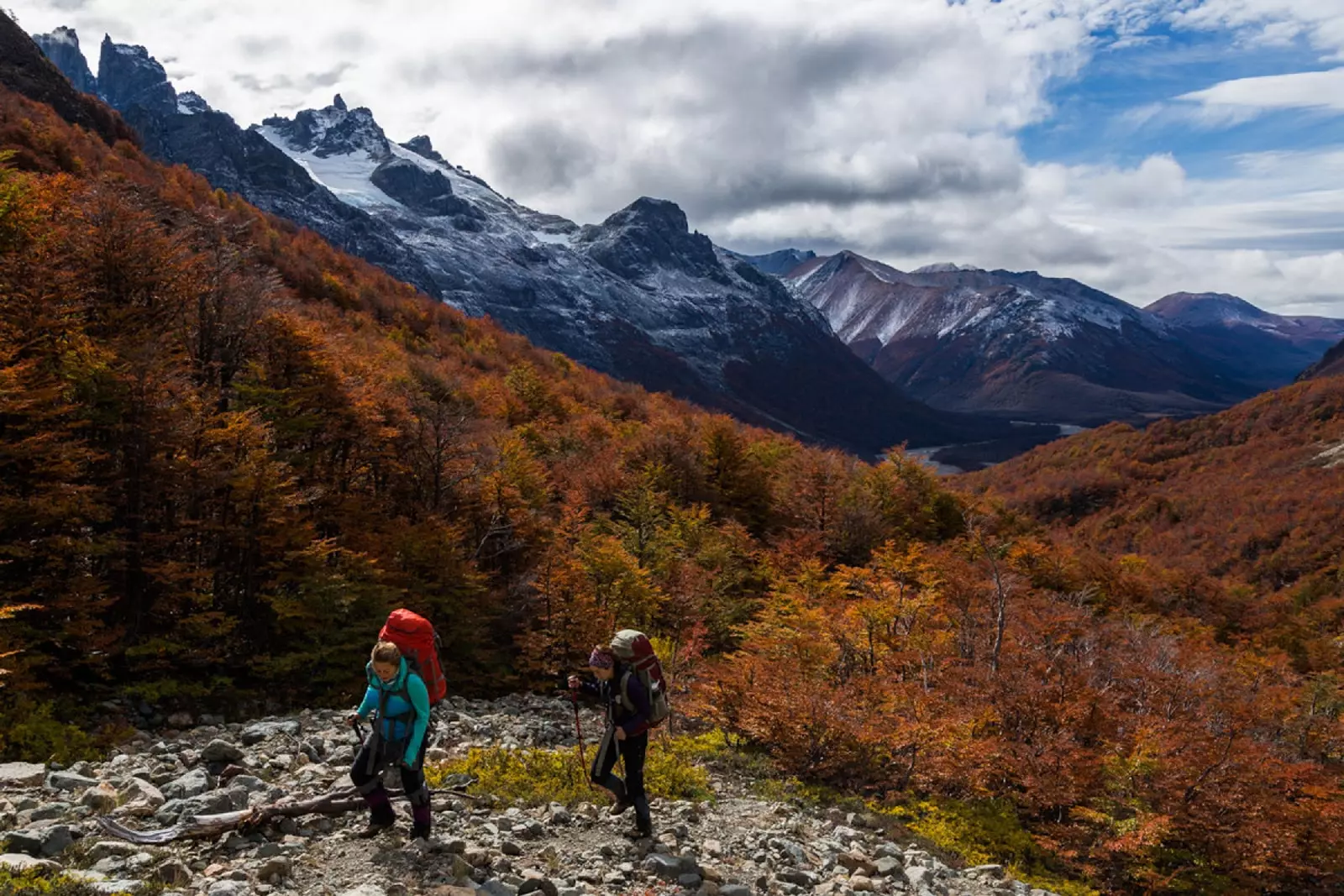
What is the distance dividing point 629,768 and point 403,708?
2491mm

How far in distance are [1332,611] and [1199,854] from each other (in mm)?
71767

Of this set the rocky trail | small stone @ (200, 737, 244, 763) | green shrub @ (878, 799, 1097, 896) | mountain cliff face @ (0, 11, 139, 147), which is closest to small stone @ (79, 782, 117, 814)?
the rocky trail

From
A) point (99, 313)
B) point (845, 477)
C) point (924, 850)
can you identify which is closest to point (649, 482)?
point (845, 477)

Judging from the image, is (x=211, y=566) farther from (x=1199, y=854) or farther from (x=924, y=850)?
(x=1199, y=854)

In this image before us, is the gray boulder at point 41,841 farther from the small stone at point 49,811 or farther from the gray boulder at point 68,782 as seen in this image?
the gray boulder at point 68,782

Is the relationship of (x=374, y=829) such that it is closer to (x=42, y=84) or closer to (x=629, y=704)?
(x=629, y=704)

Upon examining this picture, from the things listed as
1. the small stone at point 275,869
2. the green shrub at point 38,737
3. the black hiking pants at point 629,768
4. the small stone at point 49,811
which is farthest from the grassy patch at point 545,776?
the green shrub at point 38,737

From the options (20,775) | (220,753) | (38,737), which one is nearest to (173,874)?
(20,775)

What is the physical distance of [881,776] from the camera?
40.6 ft

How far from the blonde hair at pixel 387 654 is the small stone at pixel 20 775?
4.21m

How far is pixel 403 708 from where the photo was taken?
255 inches

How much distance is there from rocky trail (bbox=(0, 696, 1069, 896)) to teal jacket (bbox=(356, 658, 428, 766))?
102 cm

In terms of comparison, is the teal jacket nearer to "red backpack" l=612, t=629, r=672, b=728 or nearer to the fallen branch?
the fallen branch

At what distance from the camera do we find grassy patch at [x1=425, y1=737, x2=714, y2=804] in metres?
8.66
